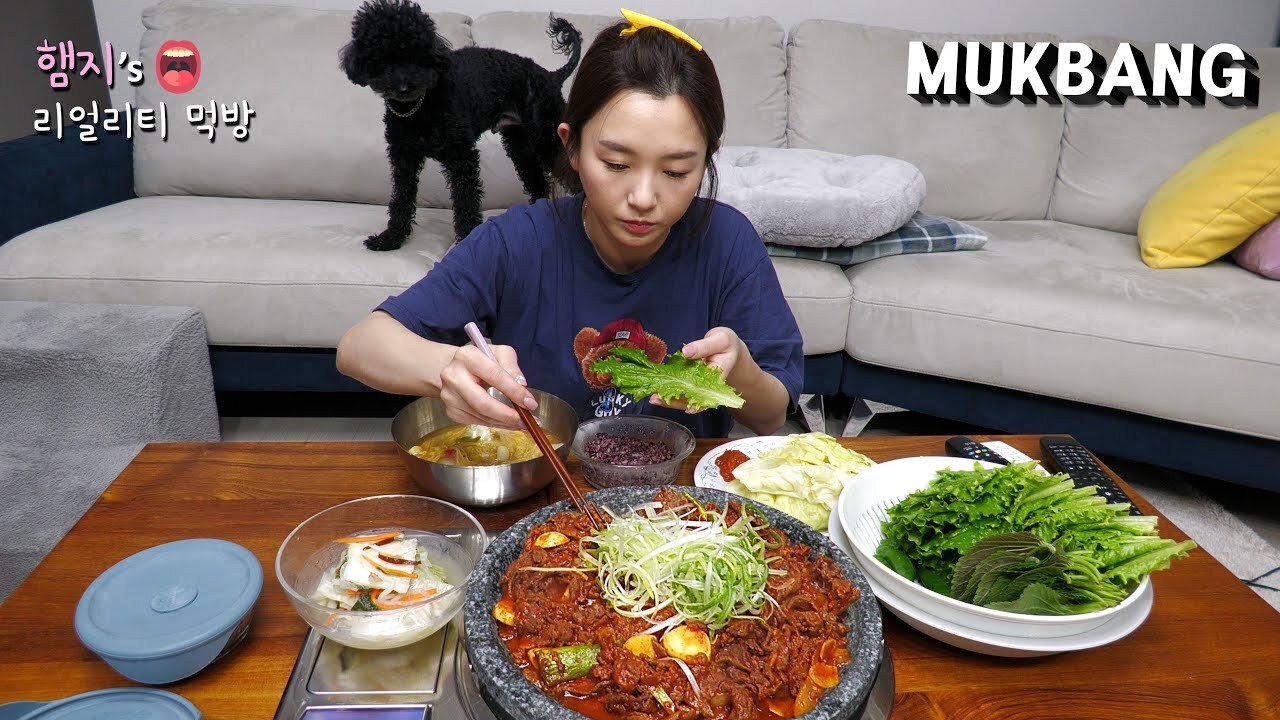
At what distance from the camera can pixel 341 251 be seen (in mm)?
2340

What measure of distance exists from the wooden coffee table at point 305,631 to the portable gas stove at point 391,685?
2cm

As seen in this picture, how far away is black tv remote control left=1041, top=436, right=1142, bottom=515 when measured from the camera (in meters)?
1.13

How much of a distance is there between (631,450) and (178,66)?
273cm

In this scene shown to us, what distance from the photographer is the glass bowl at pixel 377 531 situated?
761mm

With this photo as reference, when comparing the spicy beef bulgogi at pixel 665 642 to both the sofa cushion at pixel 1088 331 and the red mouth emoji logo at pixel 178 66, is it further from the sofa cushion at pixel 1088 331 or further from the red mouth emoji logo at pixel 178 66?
the red mouth emoji logo at pixel 178 66

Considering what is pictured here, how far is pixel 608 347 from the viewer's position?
1445mm

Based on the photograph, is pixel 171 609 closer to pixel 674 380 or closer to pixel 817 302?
pixel 674 380

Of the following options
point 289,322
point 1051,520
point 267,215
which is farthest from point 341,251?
point 1051,520

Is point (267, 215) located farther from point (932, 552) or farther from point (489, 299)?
point (932, 552)

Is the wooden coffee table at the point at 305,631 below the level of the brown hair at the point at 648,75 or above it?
below

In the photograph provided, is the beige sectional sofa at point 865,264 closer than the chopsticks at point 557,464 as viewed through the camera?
No

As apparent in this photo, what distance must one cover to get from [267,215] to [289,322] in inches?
21.7

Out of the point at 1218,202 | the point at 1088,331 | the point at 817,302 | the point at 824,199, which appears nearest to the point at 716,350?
the point at 817,302

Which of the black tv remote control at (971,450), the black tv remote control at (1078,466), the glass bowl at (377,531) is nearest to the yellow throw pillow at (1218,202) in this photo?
the black tv remote control at (1078,466)
